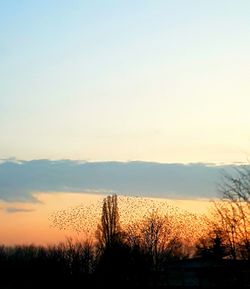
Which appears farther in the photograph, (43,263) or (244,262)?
(43,263)

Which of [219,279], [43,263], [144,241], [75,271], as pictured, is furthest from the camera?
[144,241]

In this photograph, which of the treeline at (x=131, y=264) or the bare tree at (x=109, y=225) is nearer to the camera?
the treeline at (x=131, y=264)

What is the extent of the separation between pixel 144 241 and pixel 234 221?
228 feet

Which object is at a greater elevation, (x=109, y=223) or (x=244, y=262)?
(x=109, y=223)

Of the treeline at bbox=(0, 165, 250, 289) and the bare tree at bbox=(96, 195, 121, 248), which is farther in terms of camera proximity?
the bare tree at bbox=(96, 195, 121, 248)

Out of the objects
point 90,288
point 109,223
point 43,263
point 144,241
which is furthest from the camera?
point 144,241

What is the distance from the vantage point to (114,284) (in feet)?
185

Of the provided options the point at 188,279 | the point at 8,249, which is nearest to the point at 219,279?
the point at 188,279

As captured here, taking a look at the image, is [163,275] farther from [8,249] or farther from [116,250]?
[8,249]

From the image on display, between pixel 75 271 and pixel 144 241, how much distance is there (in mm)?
36887

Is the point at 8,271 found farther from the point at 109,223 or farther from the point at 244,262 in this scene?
the point at 244,262

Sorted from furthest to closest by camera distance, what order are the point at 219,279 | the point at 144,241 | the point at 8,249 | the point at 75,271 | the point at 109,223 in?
the point at 8,249 → the point at 144,241 → the point at 109,223 → the point at 75,271 → the point at 219,279

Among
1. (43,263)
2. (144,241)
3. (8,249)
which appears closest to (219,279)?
(43,263)

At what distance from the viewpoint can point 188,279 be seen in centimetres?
6456
